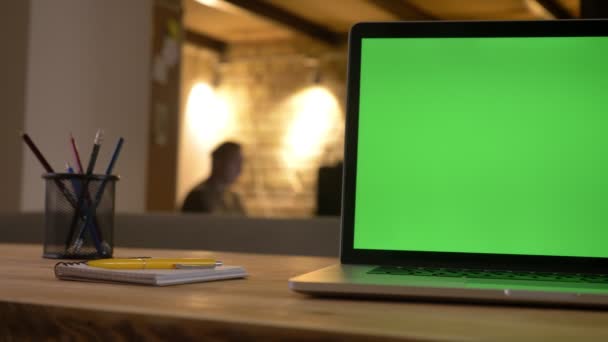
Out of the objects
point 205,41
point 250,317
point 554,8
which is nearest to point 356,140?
point 250,317

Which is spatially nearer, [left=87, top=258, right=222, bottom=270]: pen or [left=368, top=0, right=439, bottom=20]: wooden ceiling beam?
[left=87, top=258, right=222, bottom=270]: pen

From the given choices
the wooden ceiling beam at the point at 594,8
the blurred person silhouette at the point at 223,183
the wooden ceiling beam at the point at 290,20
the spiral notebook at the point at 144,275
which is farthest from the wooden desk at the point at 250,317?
the wooden ceiling beam at the point at 290,20

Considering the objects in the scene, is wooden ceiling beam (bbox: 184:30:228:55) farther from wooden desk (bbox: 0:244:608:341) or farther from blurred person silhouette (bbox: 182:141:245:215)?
wooden desk (bbox: 0:244:608:341)

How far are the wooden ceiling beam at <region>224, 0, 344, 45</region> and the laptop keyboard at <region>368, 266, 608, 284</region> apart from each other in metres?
5.83

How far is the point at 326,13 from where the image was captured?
23.6ft

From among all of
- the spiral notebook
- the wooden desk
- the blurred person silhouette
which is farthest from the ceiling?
the wooden desk

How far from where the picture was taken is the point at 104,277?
73cm

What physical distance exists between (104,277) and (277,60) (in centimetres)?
782

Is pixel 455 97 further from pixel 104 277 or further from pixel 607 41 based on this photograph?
pixel 104 277

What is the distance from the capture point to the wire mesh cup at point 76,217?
3.75ft

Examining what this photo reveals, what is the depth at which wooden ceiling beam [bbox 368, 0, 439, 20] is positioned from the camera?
6.57m

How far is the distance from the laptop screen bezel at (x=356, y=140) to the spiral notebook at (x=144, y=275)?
144 millimetres

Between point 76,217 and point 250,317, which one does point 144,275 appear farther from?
point 76,217

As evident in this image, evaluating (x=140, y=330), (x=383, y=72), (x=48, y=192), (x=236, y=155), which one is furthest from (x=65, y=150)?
(x=140, y=330)
